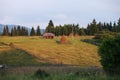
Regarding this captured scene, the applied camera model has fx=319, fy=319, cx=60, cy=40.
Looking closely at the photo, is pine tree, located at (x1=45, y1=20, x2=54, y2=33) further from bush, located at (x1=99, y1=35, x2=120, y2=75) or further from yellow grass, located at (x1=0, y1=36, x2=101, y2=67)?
bush, located at (x1=99, y1=35, x2=120, y2=75)

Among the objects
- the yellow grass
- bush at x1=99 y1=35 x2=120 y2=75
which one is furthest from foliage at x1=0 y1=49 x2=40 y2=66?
bush at x1=99 y1=35 x2=120 y2=75

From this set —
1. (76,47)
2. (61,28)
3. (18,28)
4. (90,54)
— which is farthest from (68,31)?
(90,54)

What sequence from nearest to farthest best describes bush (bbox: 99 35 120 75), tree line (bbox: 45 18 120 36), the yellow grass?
1. bush (bbox: 99 35 120 75)
2. the yellow grass
3. tree line (bbox: 45 18 120 36)

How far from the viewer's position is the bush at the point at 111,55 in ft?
50.7

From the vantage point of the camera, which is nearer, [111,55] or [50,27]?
[111,55]

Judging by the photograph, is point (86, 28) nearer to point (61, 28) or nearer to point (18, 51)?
point (61, 28)

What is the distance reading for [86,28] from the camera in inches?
4050

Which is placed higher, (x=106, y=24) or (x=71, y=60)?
(x=106, y=24)

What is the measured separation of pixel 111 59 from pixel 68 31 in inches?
3372

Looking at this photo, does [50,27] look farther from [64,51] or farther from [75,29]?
[64,51]

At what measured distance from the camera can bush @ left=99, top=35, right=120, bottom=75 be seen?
50.7 ft

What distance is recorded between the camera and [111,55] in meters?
15.5

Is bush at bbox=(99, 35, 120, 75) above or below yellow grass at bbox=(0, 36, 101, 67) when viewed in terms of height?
above

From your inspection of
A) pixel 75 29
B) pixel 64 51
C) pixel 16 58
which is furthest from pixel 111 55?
pixel 75 29
